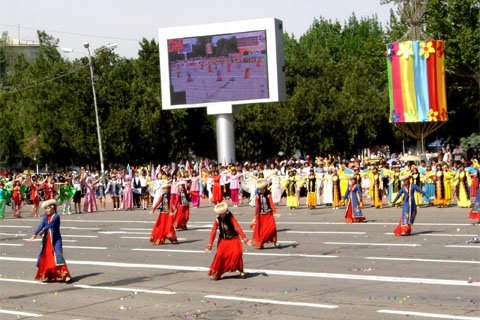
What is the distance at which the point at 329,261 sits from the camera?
19.4m

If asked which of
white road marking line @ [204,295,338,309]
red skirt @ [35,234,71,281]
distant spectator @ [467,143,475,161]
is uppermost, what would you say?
distant spectator @ [467,143,475,161]

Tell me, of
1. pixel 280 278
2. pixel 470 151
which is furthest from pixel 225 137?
pixel 280 278

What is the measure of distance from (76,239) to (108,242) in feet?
6.86

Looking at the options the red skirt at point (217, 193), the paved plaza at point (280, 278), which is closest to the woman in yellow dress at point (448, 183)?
the paved plaza at point (280, 278)

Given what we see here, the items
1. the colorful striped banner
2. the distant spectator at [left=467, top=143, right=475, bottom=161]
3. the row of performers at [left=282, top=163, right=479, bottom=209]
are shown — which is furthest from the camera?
the distant spectator at [left=467, top=143, right=475, bottom=161]

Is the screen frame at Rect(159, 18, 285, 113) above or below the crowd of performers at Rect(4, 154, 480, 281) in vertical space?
above

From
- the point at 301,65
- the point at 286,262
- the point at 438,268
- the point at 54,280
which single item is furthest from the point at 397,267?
the point at 301,65

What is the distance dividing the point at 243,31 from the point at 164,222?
2669 centimetres

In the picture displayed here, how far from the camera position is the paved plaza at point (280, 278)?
555 inches

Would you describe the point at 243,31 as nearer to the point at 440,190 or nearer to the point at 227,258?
the point at 440,190

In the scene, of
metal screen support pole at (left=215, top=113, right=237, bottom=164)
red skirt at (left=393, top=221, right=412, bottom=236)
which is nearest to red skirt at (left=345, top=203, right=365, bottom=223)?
red skirt at (left=393, top=221, right=412, bottom=236)

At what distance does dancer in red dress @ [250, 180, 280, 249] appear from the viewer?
2202 centimetres

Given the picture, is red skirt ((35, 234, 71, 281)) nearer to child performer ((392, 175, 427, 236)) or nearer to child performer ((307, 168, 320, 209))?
child performer ((392, 175, 427, 236))

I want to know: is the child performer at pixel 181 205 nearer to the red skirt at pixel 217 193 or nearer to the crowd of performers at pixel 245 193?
the crowd of performers at pixel 245 193
